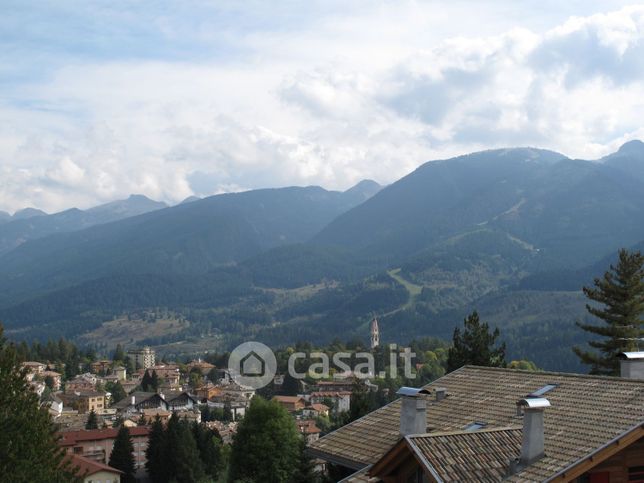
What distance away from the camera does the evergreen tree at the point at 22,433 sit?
25.3m

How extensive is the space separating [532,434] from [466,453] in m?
1.08

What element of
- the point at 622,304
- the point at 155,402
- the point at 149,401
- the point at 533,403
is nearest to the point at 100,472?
the point at 622,304

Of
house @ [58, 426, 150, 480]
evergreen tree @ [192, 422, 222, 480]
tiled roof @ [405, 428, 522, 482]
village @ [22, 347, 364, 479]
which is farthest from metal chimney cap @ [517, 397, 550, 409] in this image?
village @ [22, 347, 364, 479]

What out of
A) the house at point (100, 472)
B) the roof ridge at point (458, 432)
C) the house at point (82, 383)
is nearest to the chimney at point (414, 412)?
the roof ridge at point (458, 432)

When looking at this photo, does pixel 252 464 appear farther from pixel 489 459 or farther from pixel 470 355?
pixel 489 459

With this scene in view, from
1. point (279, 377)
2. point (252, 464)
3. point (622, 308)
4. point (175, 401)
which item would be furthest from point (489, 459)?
point (279, 377)

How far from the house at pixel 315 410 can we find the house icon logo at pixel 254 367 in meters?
15.4

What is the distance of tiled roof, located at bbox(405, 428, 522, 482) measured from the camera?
12547 mm

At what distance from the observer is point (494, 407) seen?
56.6 ft

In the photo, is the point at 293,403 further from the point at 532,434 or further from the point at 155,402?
the point at 532,434

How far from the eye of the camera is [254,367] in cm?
14400

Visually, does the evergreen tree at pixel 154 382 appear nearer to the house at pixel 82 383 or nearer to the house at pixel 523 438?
the house at pixel 82 383

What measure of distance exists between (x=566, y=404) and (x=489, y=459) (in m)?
3.24

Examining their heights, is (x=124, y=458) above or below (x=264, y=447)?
below
